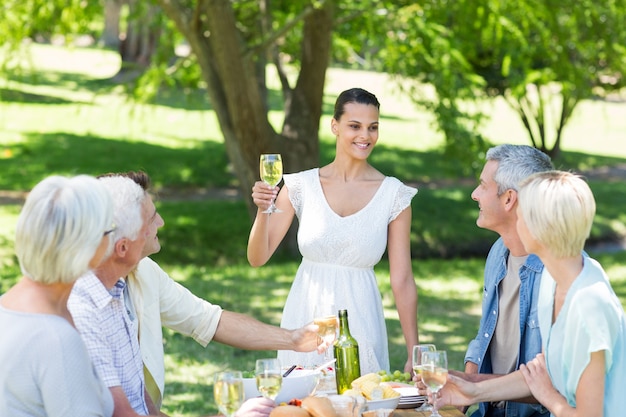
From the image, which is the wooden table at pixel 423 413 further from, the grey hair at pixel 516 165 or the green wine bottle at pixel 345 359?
the grey hair at pixel 516 165

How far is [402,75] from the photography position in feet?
46.4

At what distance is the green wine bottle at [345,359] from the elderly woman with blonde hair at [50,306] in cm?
110

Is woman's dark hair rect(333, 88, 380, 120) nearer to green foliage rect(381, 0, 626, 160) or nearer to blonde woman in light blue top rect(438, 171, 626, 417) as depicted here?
blonde woman in light blue top rect(438, 171, 626, 417)

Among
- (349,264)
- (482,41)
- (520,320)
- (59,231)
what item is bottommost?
(520,320)

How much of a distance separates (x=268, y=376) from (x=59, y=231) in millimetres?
840

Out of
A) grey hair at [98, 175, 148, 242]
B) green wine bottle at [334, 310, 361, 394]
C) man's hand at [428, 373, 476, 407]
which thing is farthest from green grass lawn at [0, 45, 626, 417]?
grey hair at [98, 175, 148, 242]

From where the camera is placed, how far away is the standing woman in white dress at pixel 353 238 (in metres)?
4.69

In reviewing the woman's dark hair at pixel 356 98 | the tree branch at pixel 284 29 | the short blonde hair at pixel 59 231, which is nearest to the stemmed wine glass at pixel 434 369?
the short blonde hair at pixel 59 231

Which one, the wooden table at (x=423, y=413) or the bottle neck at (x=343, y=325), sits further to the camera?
the bottle neck at (x=343, y=325)

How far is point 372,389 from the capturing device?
11.0 feet

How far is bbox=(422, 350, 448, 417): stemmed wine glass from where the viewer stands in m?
3.22

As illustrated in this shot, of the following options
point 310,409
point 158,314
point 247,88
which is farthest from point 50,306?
point 247,88

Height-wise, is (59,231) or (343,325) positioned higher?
(59,231)

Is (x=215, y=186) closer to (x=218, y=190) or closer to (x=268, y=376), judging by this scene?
(x=218, y=190)
